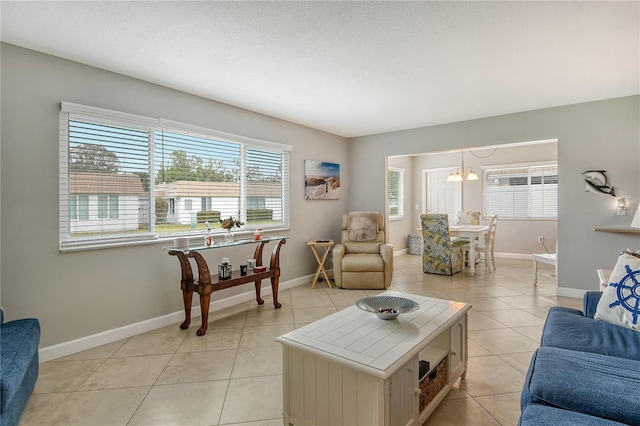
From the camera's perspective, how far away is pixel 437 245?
5.38m

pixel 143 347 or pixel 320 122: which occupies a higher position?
pixel 320 122

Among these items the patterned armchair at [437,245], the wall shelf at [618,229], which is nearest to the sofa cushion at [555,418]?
the wall shelf at [618,229]

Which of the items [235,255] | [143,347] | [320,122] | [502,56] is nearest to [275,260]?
[235,255]

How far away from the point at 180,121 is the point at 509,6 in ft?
9.94

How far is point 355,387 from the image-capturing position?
1.43m

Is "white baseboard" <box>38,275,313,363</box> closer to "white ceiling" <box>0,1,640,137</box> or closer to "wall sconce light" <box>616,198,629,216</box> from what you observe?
"white ceiling" <box>0,1,640,137</box>

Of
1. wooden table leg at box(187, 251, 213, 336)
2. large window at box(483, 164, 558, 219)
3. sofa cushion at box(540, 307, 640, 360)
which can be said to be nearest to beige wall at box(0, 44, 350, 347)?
wooden table leg at box(187, 251, 213, 336)

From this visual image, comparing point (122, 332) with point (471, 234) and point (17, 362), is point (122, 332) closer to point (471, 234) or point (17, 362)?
point (17, 362)

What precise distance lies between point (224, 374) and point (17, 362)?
117 cm

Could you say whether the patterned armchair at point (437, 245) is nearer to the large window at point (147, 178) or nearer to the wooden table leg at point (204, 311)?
the large window at point (147, 178)

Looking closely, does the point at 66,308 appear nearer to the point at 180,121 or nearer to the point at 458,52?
the point at 180,121

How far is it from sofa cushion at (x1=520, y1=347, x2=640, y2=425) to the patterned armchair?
393cm

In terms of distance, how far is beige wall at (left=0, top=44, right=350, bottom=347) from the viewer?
7.88ft

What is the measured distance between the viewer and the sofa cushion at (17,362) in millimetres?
1512
